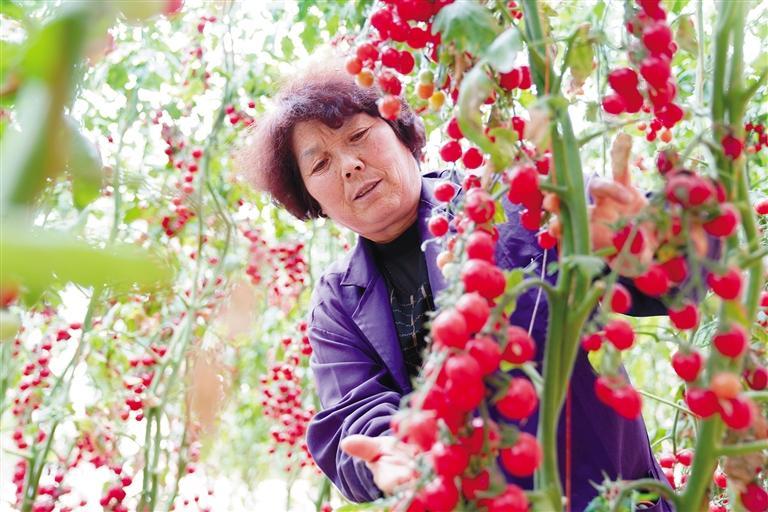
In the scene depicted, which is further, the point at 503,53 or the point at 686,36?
the point at 686,36

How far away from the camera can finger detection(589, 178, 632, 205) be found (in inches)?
23.5

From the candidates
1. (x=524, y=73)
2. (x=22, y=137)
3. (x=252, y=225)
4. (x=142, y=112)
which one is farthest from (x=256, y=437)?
(x=22, y=137)

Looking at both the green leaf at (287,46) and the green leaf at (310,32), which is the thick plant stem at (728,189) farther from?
the green leaf at (287,46)

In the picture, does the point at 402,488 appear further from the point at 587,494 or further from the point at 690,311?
the point at 587,494

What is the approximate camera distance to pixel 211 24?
217cm

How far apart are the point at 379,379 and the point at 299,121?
49cm

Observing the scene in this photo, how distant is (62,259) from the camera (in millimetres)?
137

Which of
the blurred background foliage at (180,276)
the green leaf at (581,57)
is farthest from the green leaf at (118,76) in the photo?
the green leaf at (581,57)

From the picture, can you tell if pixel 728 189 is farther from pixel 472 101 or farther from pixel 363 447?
pixel 363 447

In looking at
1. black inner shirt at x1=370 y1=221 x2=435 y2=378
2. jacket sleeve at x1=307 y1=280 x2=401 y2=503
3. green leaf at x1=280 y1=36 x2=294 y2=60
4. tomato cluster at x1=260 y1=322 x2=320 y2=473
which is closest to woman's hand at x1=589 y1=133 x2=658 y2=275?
jacket sleeve at x1=307 y1=280 x2=401 y2=503

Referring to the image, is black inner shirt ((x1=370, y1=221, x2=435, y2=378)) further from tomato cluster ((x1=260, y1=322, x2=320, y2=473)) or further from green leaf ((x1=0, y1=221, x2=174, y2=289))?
green leaf ((x1=0, y1=221, x2=174, y2=289))

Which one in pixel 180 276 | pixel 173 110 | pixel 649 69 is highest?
pixel 649 69

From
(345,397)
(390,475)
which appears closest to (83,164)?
(390,475)

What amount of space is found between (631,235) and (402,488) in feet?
0.77
